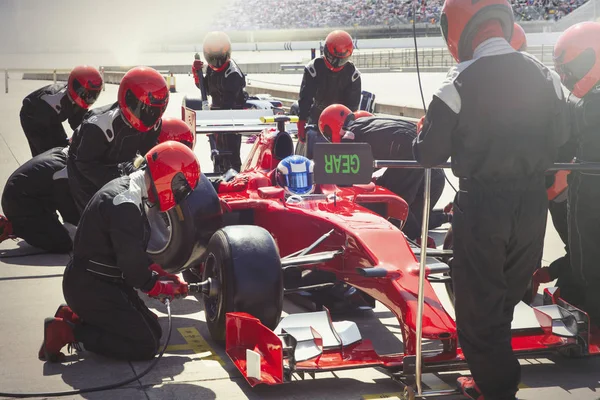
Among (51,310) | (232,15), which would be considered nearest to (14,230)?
(51,310)

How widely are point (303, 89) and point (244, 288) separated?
585 cm

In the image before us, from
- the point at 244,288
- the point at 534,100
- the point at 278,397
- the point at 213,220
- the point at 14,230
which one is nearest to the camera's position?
the point at 534,100

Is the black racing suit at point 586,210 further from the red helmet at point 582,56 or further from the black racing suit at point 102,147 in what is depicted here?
the black racing suit at point 102,147

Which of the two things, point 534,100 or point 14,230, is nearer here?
point 534,100

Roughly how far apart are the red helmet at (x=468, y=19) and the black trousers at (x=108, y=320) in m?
2.62

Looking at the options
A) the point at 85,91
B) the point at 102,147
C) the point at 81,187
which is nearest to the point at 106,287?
the point at 102,147

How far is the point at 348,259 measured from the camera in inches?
240

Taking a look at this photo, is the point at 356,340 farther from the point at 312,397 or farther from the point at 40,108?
the point at 40,108

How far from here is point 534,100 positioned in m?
4.31

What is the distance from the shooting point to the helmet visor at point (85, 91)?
29.8 feet

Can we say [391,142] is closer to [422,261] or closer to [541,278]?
[541,278]

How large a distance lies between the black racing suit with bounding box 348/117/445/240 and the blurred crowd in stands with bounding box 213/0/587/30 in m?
48.7

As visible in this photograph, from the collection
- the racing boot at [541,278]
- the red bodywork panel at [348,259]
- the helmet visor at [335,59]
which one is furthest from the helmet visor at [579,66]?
the helmet visor at [335,59]

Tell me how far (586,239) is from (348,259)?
1590mm
